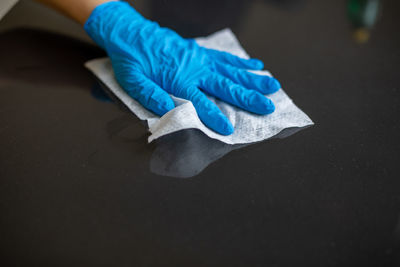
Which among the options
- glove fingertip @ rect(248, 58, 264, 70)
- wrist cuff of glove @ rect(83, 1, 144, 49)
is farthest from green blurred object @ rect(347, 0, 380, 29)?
wrist cuff of glove @ rect(83, 1, 144, 49)

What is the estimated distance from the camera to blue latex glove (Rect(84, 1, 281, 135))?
35.5 inches

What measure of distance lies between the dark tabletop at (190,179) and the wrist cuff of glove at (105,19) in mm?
82

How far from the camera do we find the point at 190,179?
757 mm

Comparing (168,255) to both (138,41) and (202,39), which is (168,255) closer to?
(138,41)

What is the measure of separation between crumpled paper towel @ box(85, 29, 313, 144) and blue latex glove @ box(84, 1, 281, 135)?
2 centimetres

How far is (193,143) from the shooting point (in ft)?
2.74

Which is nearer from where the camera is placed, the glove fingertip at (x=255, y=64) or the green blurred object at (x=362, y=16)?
the glove fingertip at (x=255, y=64)

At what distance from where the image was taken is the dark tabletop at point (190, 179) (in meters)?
0.65

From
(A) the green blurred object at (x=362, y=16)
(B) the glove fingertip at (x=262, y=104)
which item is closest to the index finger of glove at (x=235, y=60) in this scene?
(B) the glove fingertip at (x=262, y=104)

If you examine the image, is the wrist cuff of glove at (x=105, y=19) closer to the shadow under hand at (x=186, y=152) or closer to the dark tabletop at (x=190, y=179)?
the dark tabletop at (x=190, y=179)

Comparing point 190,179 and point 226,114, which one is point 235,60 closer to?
point 226,114

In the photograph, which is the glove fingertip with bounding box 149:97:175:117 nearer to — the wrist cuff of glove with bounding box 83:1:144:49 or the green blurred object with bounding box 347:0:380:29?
the wrist cuff of glove with bounding box 83:1:144:49

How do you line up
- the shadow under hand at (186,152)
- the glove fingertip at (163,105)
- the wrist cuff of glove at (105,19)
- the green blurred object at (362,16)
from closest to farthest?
the shadow under hand at (186,152) → the glove fingertip at (163,105) → the wrist cuff of glove at (105,19) → the green blurred object at (362,16)

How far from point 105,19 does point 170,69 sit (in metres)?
0.26
